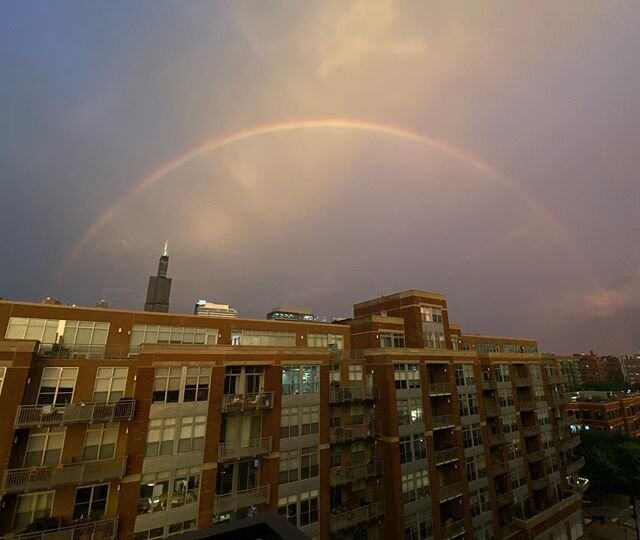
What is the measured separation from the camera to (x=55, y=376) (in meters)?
21.9

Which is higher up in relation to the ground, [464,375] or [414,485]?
[464,375]

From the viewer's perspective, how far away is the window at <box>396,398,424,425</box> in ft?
109

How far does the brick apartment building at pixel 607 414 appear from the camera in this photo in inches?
3056

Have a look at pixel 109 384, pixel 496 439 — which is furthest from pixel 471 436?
pixel 109 384

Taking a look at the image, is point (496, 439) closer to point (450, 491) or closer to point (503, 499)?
point (503, 499)

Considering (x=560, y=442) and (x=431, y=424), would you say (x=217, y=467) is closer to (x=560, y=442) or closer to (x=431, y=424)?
(x=431, y=424)

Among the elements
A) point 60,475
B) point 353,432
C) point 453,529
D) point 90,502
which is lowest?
point 453,529

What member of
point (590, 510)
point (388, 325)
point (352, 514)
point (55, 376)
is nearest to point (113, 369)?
point (55, 376)

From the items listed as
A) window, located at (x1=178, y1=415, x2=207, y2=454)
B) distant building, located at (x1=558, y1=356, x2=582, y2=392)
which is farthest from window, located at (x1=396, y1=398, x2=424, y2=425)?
distant building, located at (x1=558, y1=356, x2=582, y2=392)

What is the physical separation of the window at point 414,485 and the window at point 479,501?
790cm

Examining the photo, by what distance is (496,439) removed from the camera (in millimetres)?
42938

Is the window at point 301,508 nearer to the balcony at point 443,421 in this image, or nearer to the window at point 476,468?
the balcony at point 443,421

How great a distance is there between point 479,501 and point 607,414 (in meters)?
62.3

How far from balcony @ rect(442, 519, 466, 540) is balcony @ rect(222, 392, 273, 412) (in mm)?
22413
